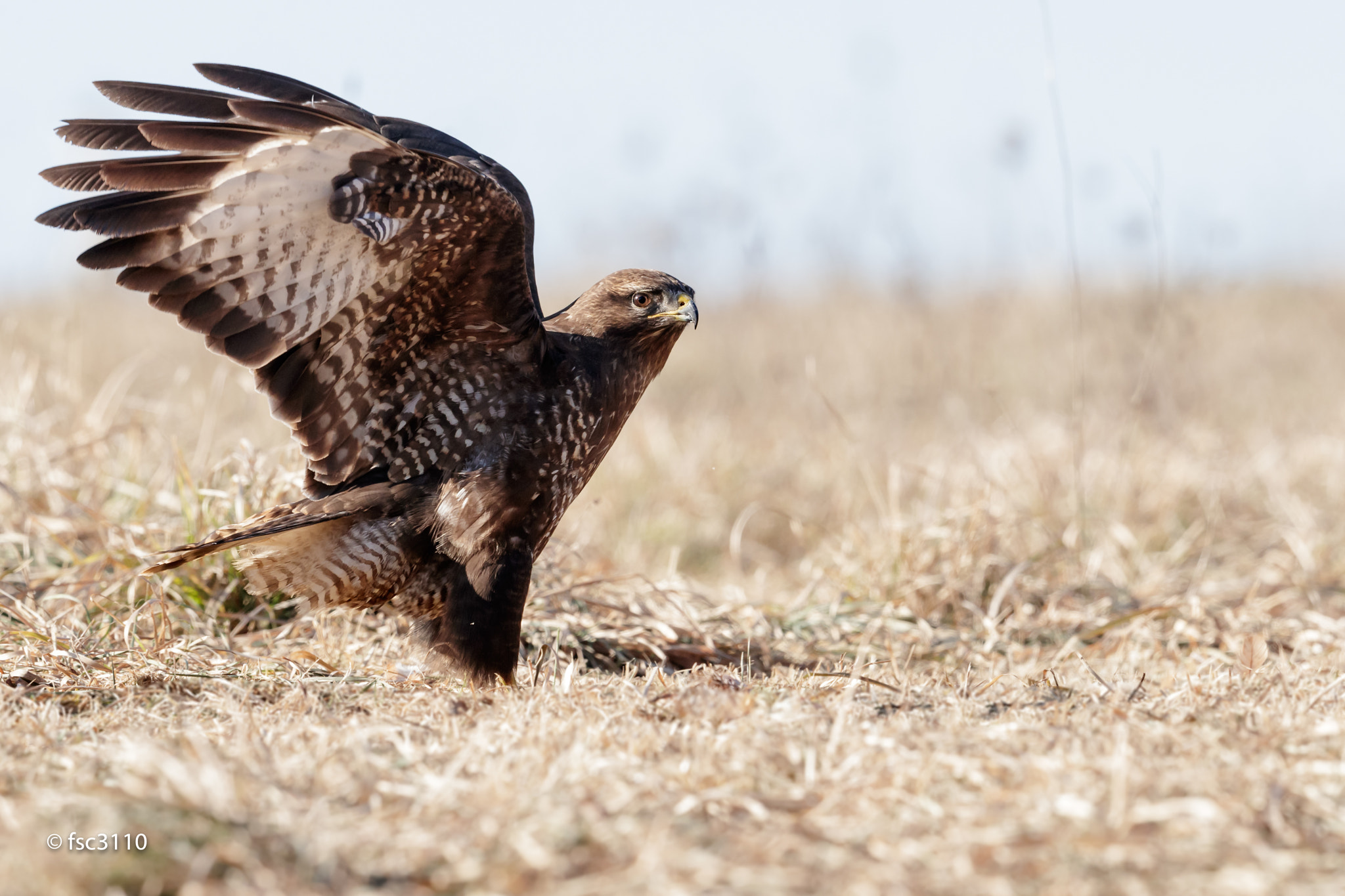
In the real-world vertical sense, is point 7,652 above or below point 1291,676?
above

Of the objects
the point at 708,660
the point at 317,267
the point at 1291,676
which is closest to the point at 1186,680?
the point at 1291,676

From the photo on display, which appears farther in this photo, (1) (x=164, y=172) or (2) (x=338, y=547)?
(2) (x=338, y=547)

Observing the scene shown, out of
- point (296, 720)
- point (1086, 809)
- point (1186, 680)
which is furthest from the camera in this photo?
point (1186, 680)

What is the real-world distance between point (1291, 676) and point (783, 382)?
7.18 m

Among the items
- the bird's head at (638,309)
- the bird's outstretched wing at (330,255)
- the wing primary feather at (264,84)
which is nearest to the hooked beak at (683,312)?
the bird's head at (638,309)

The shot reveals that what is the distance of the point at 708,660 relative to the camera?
4152mm

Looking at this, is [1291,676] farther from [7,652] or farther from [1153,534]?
[7,652]

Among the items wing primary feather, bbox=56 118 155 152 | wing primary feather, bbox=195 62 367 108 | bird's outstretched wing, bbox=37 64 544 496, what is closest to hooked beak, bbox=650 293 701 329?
bird's outstretched wing, bbox=37 64 544 496

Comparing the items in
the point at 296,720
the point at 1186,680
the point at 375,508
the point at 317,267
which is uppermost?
the point at 317,267

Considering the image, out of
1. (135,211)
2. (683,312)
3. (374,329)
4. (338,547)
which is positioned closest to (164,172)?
(135,211)

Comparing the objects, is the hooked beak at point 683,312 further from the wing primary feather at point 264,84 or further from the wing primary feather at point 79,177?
the wing primary feather at point 79,177

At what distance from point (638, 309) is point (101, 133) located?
1.65m

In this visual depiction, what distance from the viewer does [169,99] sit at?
10.5 ft

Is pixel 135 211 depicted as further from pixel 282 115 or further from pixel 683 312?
pixel 683 312
